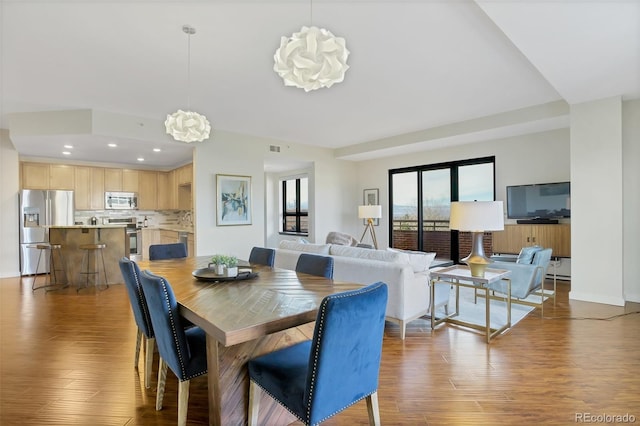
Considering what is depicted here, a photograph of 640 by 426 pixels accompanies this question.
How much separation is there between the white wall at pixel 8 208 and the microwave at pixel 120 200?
1.50m

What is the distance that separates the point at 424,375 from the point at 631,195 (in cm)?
422

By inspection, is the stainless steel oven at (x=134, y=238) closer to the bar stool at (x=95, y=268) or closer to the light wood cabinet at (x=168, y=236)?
the light wood cabinet at (x=168, y=236)

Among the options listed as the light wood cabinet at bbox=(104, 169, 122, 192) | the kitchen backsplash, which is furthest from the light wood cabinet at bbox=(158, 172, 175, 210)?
the light wood cabinet at bbox=(104, 169, 122, 192)

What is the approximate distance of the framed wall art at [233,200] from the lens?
235 inches

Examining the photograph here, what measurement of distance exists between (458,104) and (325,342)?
14.7 ft

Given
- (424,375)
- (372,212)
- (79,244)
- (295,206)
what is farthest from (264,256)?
(295,206)

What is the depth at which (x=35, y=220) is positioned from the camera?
6.11 metres

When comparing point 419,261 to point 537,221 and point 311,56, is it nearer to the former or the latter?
point 311,56

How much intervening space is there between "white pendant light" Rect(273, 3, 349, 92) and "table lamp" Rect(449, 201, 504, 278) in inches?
76.4

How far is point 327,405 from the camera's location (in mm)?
1399

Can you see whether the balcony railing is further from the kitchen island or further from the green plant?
A: the kitchen island

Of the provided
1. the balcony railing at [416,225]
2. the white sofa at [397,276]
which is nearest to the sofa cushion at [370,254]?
the white sofa at [397,276]

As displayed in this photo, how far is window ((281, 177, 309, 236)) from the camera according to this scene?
9.46 m

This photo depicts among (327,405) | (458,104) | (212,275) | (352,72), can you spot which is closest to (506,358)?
(327,405)
